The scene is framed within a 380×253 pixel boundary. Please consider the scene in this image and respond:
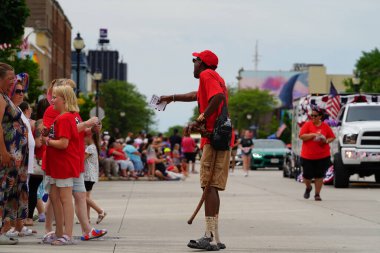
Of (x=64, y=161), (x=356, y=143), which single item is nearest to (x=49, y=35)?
(x=356, y=143)

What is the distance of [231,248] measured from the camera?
11836 mm

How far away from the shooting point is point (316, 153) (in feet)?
A: 71.6

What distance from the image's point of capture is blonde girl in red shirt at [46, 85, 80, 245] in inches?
467

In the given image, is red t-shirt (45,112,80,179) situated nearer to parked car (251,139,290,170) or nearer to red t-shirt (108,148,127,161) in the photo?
red t-shirt (108,148,127,161)

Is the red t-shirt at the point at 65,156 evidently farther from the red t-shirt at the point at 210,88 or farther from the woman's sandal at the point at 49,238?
the red t-shirt at the point at 210,88

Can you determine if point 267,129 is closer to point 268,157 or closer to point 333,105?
point 268,157

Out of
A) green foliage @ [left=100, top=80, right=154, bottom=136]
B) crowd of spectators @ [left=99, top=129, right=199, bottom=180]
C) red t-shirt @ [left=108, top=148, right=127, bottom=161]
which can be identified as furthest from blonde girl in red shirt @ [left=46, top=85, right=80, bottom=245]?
green foliage @ [left=100, top=80, right=154, bottom=136]

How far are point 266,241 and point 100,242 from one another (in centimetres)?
189

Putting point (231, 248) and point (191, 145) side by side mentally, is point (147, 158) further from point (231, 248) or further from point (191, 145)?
point (231, 248)

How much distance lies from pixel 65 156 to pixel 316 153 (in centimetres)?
1061

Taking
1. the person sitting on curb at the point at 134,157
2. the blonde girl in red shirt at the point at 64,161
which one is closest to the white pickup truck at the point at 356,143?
the person sitting on curb at the point at 134,157

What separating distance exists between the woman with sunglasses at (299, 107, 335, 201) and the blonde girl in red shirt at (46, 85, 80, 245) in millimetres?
10301

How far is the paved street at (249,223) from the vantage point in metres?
12.0

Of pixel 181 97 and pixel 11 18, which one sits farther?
pixel 11 18
